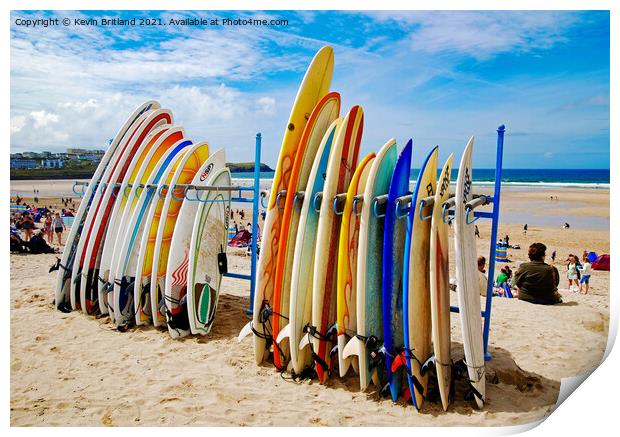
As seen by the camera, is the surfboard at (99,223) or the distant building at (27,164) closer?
the surfboard at (99,223)

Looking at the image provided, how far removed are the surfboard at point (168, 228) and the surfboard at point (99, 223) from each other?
607 mm

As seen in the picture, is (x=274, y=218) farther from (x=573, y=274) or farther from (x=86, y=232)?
(x=573, y=274)

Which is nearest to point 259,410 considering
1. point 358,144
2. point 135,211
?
point 358,144

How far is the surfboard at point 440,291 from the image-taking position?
3434 mm

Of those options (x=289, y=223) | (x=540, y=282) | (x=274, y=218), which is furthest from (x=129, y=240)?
(x=540, y=282)

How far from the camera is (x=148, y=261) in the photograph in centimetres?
495

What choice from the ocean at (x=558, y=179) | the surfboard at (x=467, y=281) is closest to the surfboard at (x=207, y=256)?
the surfboard at (x=467, y=281)

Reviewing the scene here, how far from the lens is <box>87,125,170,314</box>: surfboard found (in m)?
5.10

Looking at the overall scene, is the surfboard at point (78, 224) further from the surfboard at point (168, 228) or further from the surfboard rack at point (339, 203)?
the surfboard rack at point (339, 203)

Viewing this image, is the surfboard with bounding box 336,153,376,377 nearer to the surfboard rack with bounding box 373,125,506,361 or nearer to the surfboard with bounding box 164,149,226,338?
the surfboard rack with bounding box 373,125,506,361

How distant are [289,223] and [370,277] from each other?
2.49 ft

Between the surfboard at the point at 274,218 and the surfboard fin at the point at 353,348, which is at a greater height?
the surfboard at the point at 274,218
